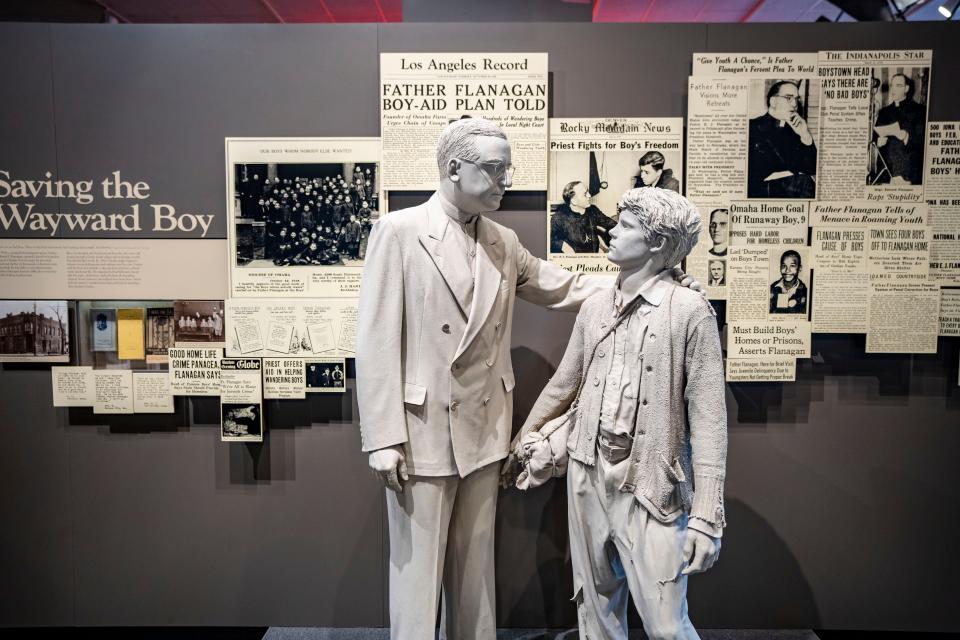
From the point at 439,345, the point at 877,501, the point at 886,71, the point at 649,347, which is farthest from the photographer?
the point at 877,501

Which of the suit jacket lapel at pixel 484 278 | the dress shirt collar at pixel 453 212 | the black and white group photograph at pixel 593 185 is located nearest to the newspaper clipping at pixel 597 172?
the black and white group photograph at pixel 593 185

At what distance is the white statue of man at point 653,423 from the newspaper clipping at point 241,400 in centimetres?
148

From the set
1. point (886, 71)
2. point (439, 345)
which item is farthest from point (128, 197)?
point (886, 71)

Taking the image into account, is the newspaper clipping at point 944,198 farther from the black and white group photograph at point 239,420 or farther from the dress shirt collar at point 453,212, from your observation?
the black and white group photograph at point 239,420

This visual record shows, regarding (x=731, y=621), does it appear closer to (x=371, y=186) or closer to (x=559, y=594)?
(x=559, y=594)

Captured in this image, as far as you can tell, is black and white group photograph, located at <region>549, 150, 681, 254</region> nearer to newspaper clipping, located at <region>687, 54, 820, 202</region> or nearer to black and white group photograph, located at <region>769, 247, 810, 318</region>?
newspaper clipping, located at <region>687, 54, 820, 202</region>

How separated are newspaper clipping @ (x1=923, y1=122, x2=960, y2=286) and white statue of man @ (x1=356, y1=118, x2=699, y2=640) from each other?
78.1 inches

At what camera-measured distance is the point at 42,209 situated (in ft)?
7.90

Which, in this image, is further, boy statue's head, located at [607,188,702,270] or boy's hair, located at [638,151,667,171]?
boy's hair, located at [638,151,667,171]

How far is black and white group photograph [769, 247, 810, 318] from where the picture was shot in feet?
7.79

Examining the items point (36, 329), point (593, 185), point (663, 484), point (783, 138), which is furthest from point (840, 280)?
point (36, 329)

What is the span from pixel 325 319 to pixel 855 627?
9.55 feet

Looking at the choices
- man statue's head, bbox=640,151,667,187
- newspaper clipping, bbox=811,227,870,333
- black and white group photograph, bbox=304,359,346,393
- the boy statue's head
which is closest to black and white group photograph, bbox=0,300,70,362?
black and white group photograph, bbox=304,359,346,393

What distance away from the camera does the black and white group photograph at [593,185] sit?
235 centimetres
